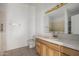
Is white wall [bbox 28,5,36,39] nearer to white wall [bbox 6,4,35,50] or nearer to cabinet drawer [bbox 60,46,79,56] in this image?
white wall [bbox 6,4,35,50]

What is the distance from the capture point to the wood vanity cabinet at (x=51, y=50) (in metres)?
1.66

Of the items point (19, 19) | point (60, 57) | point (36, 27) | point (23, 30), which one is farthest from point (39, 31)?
point (60, 57)

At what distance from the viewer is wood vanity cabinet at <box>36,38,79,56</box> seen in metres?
1.66

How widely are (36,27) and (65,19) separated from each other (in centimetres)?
50

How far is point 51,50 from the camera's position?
1862mm

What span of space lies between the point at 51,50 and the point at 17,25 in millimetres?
692

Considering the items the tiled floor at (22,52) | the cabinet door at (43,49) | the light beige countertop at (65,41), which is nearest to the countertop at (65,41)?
the light beige countertop at (65,41)

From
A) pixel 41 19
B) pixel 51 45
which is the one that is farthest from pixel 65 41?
pixel 41 19

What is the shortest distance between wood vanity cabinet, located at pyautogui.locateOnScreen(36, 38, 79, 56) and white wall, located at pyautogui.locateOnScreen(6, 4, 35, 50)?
0.24 m

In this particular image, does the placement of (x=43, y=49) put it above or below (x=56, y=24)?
below

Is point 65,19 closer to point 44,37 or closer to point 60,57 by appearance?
point 44,37

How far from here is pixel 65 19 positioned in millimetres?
1865

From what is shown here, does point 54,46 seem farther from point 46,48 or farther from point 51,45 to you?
point 46,48

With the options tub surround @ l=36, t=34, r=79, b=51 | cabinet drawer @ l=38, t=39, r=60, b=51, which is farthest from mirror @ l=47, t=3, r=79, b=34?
cabinet drawer @ l=38, t=39, r=60, b=51
